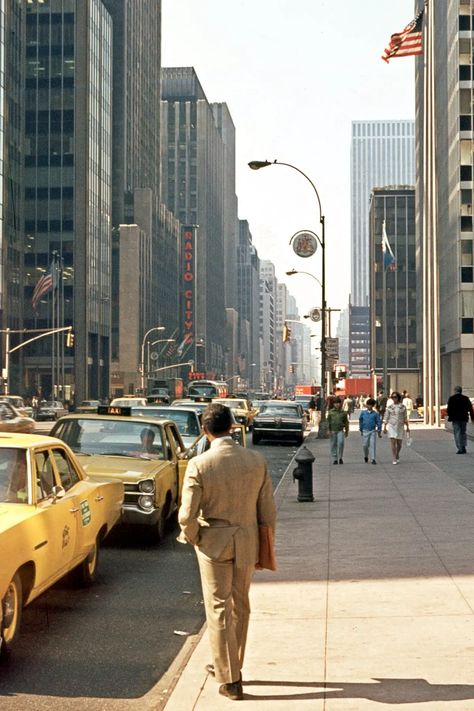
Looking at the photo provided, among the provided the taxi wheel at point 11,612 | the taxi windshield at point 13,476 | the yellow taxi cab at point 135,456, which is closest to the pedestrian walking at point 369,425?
the yellow taxi cab at point 135,456

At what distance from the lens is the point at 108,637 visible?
7.97 meters

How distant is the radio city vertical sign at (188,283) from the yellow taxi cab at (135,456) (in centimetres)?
A: 15556

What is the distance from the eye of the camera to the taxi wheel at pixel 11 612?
274 inches

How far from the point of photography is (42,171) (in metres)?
108

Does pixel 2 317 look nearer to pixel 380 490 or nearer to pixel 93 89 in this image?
pixel 93 89

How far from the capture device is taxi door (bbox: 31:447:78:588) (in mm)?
7672

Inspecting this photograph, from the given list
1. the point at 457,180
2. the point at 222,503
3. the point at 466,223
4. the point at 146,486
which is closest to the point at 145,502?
the point at 146,486

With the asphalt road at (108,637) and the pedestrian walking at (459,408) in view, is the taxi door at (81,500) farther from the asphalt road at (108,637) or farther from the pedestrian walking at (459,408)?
the pedestrian walking at (459,408)

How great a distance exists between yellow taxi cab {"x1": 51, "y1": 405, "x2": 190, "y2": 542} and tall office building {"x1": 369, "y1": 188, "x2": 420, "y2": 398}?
447ft

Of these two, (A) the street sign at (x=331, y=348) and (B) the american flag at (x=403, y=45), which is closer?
(B) the american flag at (x=403, y=45)

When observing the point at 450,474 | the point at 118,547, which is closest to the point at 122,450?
the point at 118,547

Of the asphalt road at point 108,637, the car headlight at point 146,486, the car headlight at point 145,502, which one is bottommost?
the asphalt road at point 108,637

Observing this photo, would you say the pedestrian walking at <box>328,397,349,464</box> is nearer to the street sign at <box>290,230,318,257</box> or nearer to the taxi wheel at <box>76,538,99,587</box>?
the taxi wheel at <box>76,538,99,587</box>

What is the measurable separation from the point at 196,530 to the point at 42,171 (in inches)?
4161
